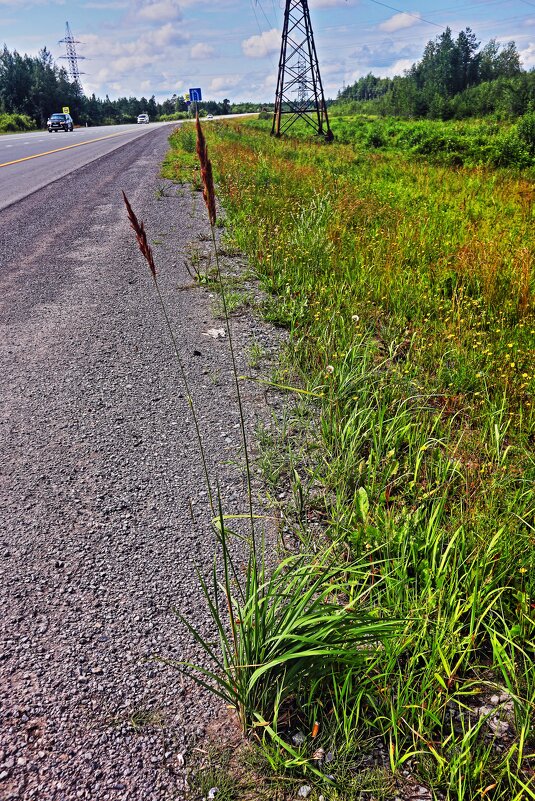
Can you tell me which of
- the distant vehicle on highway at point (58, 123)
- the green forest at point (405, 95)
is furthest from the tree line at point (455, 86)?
the distant vehicle on highway at point (58, 123)

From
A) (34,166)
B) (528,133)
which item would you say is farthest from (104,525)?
(528,133)

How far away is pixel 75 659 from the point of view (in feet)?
5.95

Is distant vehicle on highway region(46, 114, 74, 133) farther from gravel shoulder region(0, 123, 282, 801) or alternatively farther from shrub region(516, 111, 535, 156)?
gravel shoulder region(0, 123, 282, 801)

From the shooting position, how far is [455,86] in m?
99.9

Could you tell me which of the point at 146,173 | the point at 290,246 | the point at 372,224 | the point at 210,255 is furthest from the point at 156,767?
the point at 146,173

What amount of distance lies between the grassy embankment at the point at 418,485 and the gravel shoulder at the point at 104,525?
39cm

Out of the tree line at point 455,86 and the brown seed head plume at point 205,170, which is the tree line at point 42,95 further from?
the brown seed head plume at point 205,170

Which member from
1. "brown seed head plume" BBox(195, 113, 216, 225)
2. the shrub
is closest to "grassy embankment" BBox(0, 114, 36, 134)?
the shrub

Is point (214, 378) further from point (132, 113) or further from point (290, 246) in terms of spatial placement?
point (132, 113)

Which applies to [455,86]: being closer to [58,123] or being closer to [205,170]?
[58,123]

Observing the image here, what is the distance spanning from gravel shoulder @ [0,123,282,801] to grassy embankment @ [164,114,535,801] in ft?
1.27

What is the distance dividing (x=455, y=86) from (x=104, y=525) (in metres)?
122

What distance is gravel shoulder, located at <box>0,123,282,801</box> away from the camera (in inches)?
61.5

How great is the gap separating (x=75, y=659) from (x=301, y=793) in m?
0.89
